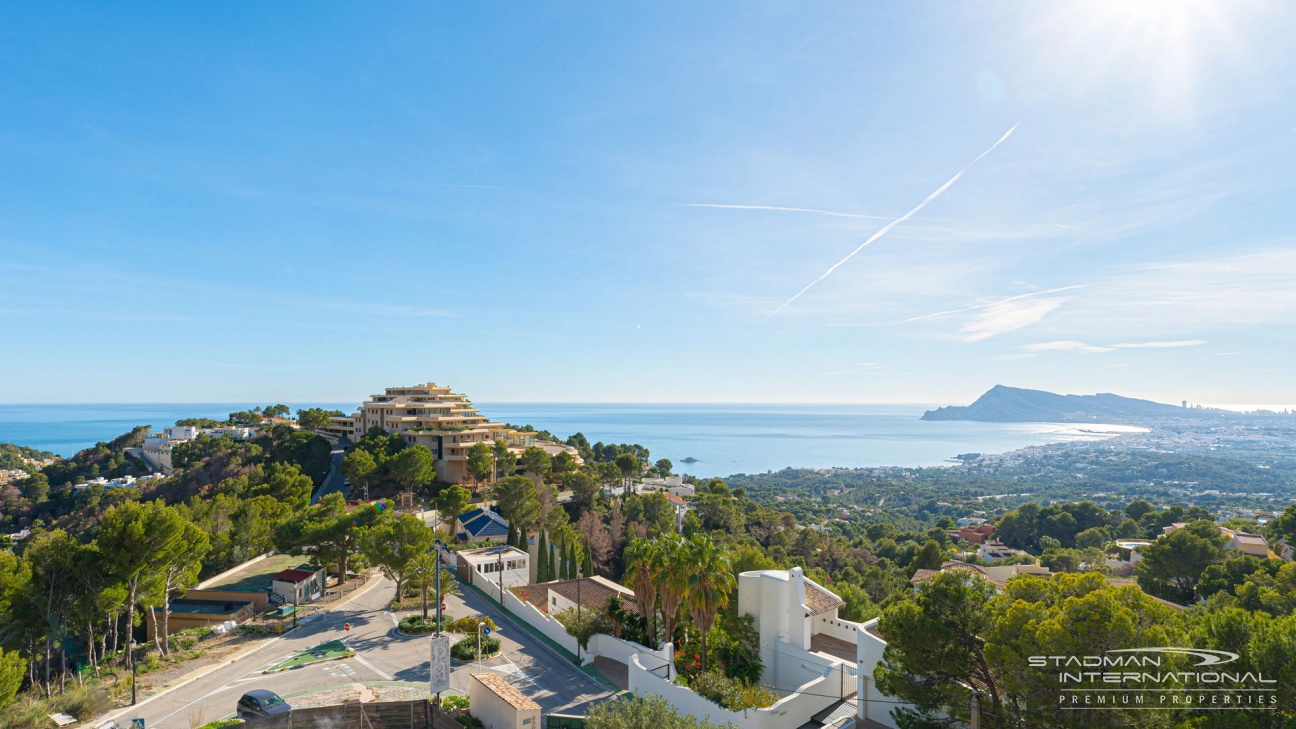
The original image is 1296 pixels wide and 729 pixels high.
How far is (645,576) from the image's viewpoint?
22.2m

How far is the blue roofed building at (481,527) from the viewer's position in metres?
43.9

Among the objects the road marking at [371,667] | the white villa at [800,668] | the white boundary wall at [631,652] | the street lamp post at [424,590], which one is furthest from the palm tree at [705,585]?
the street lamp post at [424,590]

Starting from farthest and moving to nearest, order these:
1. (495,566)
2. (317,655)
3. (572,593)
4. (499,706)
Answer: (495,566) < (572,593) < (317,655) < (499,706)

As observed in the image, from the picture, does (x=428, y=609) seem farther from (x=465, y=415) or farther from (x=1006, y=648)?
(x=465, y=415)

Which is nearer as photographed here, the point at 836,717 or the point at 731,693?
the point at 731,693

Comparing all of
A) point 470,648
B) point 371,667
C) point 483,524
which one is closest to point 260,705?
point 371,667

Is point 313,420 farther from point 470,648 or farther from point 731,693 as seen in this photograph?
point 731,693

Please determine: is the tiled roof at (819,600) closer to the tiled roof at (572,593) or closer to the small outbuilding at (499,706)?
the tiled roof at (572,593)

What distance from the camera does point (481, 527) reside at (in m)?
44.9

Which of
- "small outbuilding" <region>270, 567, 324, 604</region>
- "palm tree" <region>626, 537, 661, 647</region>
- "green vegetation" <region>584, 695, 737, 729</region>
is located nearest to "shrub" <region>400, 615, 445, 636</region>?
"small outbuilding" <region>270, 567, 324, 604</region>

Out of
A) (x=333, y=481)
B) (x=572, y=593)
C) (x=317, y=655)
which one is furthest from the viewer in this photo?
(x=333, y=481)

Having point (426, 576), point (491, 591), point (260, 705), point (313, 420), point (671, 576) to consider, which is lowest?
point (491, 591)

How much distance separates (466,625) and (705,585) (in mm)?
11590

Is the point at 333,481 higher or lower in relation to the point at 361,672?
higher
